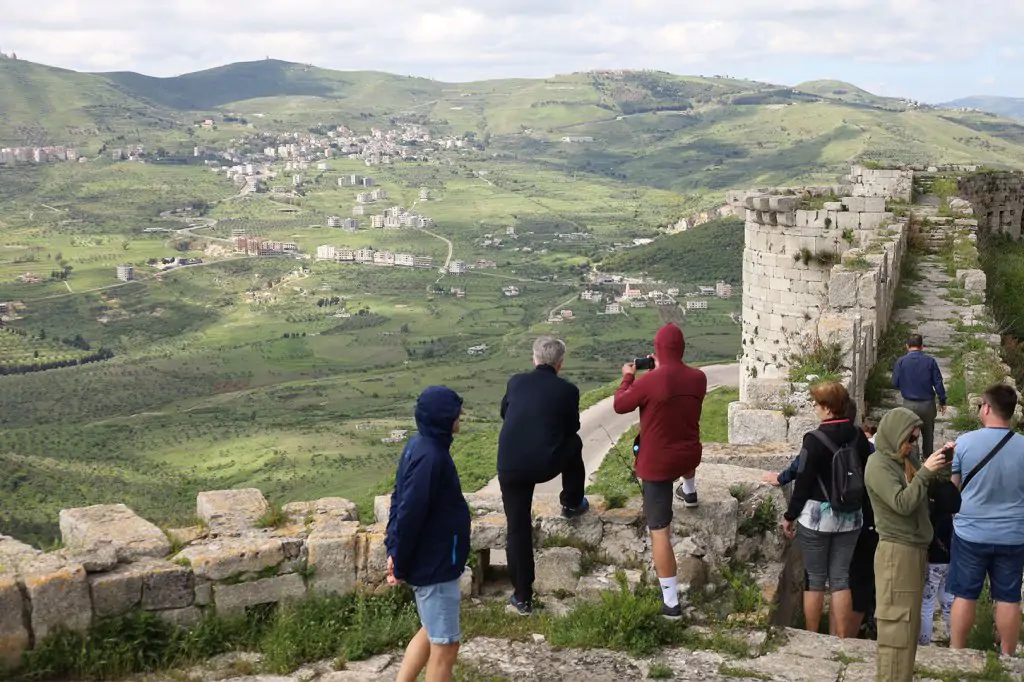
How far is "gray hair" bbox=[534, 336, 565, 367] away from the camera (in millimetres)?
6855

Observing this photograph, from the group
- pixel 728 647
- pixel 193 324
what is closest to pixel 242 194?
pixel 193 324

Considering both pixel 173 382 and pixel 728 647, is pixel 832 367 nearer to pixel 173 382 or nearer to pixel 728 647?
pixel 728 647

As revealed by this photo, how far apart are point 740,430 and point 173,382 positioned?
78.5m

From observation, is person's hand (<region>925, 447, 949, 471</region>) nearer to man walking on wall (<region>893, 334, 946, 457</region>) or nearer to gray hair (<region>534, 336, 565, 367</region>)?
gray hair (<region>534, 336, 565, 367</region>)

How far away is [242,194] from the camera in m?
184

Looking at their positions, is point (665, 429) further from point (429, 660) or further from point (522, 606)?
point (429, 660)

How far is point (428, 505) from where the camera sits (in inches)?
219

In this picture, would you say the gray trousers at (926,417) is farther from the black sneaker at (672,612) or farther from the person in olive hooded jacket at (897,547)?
the person in olive hooded jacket at (897,547)

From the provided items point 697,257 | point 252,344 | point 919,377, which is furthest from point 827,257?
point 252,344

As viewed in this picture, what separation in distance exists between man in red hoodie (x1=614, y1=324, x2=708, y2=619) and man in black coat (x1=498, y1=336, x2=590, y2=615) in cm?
39

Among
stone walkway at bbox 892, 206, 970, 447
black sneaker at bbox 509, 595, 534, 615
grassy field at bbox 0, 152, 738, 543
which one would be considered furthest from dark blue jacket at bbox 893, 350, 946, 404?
grassy field at bbox 0, 152, 738, 543

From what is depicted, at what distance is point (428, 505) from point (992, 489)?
351 cm

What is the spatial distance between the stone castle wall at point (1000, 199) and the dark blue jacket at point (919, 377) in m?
15.9

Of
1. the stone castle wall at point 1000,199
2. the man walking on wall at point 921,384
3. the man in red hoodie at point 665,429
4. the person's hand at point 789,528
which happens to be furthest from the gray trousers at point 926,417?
the stone castle wall at point 1000,199
